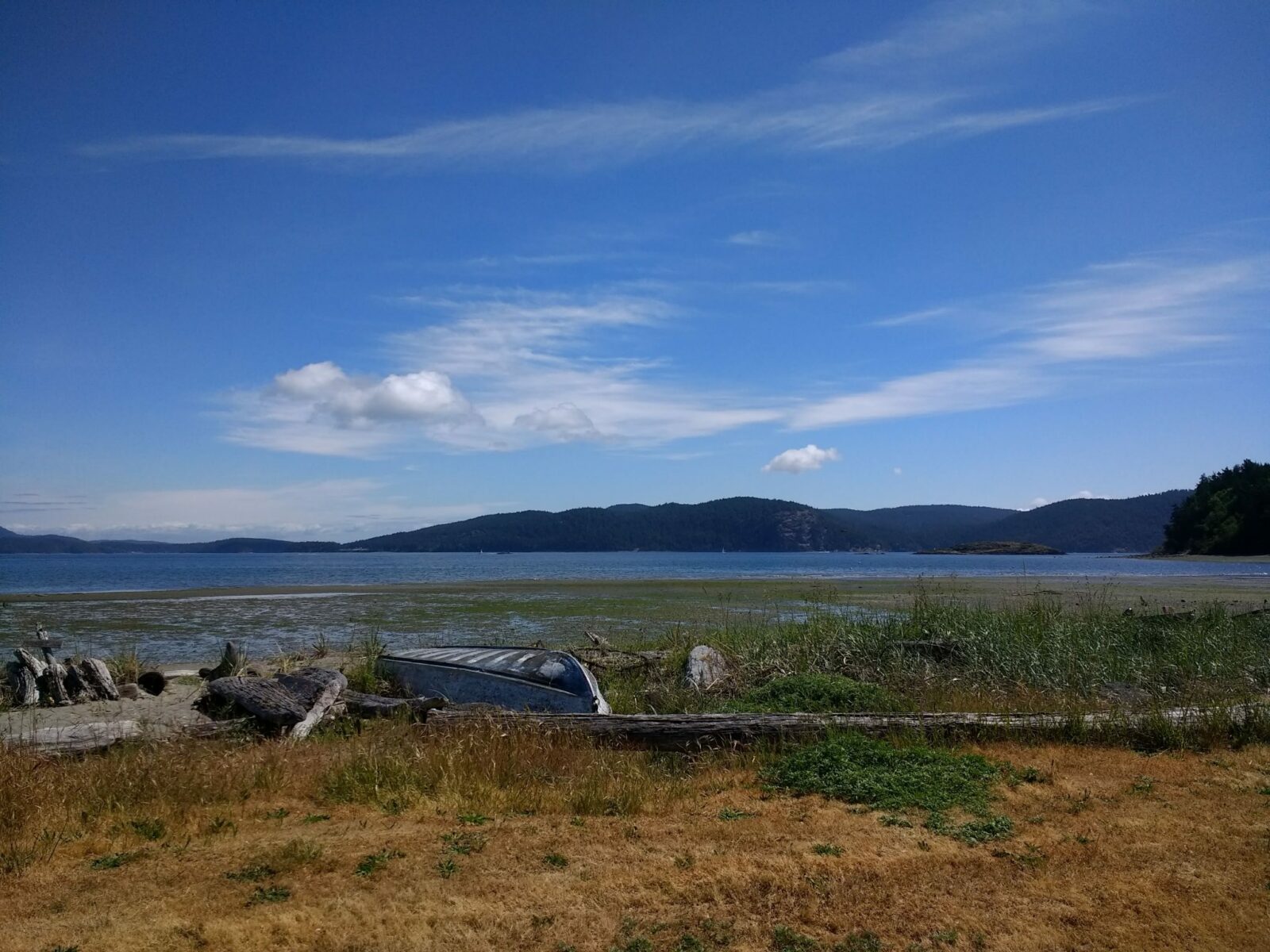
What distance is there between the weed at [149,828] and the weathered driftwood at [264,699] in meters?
3.90

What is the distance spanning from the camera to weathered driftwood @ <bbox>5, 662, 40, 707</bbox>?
11.4m

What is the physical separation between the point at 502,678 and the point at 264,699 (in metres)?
2.97

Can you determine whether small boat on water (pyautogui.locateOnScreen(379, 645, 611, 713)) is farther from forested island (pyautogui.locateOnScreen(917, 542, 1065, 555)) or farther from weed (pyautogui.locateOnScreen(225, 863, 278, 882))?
forested island (pyautogui.locateOnScreen(917, 542, 1065, 555))

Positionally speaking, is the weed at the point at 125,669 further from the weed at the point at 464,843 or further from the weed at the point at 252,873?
the weed at the point at 464,843

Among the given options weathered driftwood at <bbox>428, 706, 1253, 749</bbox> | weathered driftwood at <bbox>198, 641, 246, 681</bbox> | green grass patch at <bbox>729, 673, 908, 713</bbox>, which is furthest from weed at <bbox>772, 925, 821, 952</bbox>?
weathered driftwood at <bbox>198, 641, 246, 681</bbox>

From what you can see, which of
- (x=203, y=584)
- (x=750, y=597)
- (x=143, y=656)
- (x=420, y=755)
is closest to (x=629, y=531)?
(x=203, y=584)

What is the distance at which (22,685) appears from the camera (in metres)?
11.6

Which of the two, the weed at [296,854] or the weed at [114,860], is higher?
the weed at [296,854]

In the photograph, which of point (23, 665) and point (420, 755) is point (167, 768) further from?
point (23, 665)

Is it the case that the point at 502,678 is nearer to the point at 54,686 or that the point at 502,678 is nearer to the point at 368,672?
the point at 368,672

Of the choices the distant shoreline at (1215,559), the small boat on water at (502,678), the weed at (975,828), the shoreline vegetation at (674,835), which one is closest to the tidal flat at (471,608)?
the small boat on water at (502,678)

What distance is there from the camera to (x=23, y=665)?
1177 centimetres

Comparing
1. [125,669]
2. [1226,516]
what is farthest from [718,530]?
[125,669]

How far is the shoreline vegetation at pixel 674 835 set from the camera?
446 centimetres
